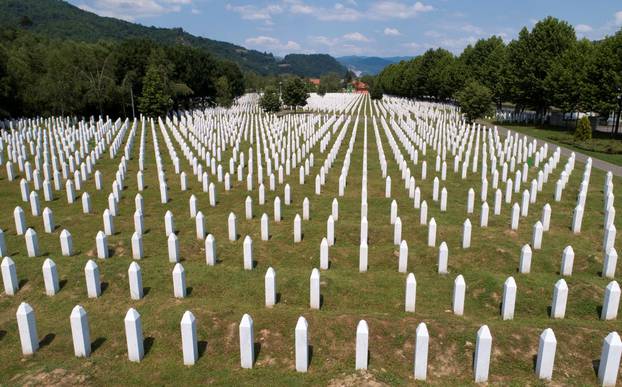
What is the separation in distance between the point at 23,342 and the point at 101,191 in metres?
11.9

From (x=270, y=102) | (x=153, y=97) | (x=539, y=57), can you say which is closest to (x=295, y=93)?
(x=270, y=102)

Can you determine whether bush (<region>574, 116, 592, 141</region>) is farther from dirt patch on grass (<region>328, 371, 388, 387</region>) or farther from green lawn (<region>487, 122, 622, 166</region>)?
dirt patch on grass (<region>328, 371, 388, 387</region>)

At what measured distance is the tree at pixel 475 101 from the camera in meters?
41.0

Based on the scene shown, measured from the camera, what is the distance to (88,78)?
4700cm

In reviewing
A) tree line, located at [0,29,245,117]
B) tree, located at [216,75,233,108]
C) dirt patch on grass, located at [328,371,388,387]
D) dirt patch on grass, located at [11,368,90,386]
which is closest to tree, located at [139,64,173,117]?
tree line, located at [0,29,245,117]

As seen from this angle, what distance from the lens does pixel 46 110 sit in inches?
1822

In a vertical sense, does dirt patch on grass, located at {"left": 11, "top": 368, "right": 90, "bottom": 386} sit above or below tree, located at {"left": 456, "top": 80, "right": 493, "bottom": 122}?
below

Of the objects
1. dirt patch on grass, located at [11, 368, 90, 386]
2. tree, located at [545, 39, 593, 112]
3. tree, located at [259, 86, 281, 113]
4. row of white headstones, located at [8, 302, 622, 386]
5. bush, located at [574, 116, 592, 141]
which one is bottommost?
dirt patch on grass, located at [11, 368, 90, 386]

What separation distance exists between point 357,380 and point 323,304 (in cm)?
258

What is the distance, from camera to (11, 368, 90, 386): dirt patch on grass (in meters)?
5.61

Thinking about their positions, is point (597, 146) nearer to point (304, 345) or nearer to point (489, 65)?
point (304, 345)

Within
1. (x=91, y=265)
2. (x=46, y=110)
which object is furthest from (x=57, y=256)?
(x=46, y=110)

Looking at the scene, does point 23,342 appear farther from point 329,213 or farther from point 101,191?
point 101,191

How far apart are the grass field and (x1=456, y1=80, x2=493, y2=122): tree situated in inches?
1104
